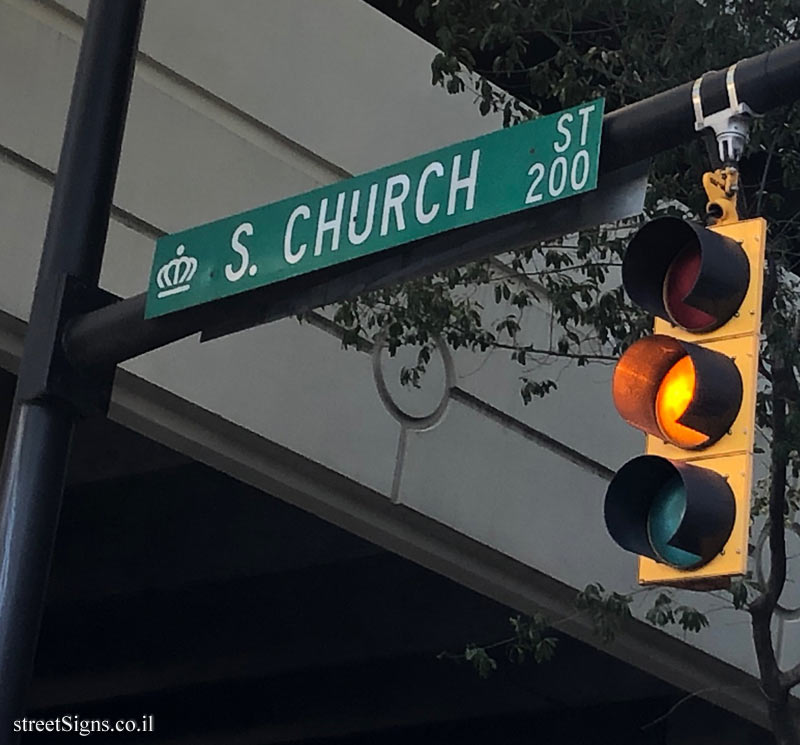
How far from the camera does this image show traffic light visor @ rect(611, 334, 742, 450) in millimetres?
3852

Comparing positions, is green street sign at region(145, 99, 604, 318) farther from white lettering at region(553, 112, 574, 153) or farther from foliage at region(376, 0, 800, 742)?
foliage at region(376, 0, 800, 742)

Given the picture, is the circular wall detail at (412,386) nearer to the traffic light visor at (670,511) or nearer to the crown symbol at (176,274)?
the crown symbol at (176,274)

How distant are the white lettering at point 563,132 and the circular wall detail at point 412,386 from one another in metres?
4.80

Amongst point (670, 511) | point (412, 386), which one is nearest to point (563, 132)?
point (670, 511)

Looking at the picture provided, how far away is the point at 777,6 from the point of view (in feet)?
25.6

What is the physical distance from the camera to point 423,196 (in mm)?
4883

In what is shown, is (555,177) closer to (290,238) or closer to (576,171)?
(576,171)

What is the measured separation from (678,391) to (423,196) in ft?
4.01

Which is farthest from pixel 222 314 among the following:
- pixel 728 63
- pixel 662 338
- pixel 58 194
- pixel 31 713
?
pixel 31 713

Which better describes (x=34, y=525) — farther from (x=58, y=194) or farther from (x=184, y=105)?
(x=184, y=105)

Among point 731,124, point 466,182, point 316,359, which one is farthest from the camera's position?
point 316,359

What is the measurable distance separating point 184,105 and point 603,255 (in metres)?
2.31

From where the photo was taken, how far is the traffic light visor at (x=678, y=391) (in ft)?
12.6

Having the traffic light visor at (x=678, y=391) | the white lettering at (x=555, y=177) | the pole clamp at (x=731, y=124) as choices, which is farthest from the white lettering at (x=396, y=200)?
the traffic light visor at (x=678, y=391)
